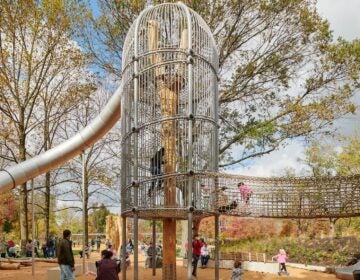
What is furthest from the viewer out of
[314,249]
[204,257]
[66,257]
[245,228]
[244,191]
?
[245,228]

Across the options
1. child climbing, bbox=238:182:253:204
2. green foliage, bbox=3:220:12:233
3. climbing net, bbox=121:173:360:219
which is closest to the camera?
climbing net, bbox=121:173:360:219

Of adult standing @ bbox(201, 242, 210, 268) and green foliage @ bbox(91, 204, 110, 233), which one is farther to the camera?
green foliage @ bbox(91, 204, 110, 233)

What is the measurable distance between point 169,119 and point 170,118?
0.10ft

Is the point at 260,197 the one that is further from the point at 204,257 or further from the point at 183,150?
the point at 204,257

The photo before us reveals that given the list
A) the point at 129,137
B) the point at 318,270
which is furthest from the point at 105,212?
the point at 129,137

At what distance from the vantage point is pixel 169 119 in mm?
10562

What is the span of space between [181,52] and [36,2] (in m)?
13.6

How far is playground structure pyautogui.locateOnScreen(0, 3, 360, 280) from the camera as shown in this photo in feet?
34.1

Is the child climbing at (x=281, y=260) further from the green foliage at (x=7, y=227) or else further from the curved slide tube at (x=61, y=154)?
the green foliage at (x=7, y=227)

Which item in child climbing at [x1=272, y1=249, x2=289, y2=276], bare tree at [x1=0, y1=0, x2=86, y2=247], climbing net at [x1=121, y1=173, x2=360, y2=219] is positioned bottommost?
child climbing at [x1=272, y1=249, x2=289, y2=276]

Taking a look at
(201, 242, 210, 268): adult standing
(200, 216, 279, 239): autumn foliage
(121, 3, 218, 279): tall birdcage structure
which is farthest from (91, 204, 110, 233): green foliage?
(121, 3, 218, 279): tall birdcage structure

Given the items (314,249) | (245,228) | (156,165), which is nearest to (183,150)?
(156,165)

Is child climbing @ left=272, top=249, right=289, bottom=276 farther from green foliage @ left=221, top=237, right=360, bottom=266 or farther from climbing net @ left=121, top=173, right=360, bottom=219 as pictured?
climbing net @ left=121, top=173, right=360, bottom=219

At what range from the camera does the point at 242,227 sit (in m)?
34.4
